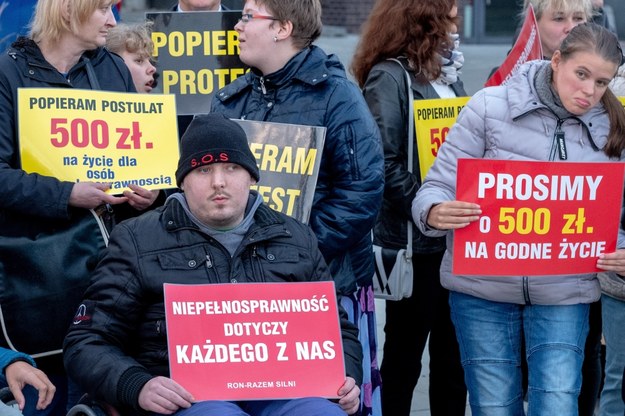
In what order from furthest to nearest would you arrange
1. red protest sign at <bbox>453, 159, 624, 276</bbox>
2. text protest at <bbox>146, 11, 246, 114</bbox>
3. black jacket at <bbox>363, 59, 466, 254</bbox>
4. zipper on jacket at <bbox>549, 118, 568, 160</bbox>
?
text protest at <bbox>146, 11, 246, 114</bbox> → black jacket at <bbox>363, 59, 466, 254</bbox> → zipper on jacket at <bbox>549, 118, 568, 160</bbox> → red protest sign at <bbox>453, 159, 624, 276</bbox>

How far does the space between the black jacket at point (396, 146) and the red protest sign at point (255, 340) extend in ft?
4.18

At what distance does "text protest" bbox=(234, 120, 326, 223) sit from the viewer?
4465 millimetres

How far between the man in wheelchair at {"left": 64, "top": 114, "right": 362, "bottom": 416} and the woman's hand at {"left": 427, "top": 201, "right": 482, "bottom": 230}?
0.51 m

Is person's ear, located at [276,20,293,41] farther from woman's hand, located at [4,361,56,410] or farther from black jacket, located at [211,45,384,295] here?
woman's hand, located at [4,361,56,410]

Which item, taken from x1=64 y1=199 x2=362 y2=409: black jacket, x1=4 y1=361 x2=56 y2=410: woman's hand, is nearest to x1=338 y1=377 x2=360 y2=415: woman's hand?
x1=64 y1=199 x2=362 y2=409: black jacket

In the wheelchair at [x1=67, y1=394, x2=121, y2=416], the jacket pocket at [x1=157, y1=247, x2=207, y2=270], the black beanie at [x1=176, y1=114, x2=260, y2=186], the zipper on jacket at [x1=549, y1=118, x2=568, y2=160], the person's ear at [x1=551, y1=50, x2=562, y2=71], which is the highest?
the person's ear at [x1=551, y1=50, x2=562, y2=71]

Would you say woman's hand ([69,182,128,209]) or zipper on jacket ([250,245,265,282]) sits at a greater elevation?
woman's hand ([69,182,128,209])

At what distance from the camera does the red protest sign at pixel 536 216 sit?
4250 mm

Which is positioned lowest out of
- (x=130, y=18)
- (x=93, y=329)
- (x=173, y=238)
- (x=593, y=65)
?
(x=130, y=18)

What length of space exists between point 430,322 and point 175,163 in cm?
139

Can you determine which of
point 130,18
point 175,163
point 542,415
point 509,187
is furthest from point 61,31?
point 130,18

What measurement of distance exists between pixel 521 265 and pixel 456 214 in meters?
0.30

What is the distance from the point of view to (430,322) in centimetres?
526

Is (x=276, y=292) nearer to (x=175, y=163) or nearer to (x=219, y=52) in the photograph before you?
(x=175, y=163)
